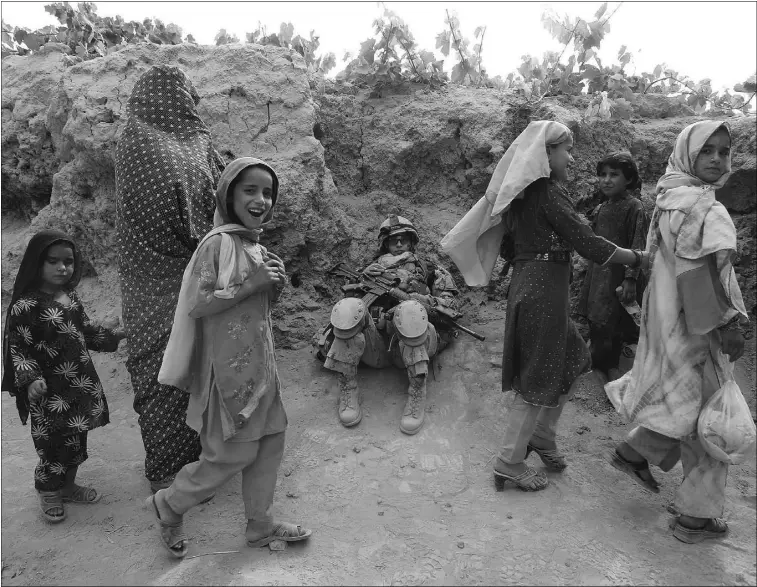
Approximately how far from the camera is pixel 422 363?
12.4 ft

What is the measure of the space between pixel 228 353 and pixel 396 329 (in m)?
1.66

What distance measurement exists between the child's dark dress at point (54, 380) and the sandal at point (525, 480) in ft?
7.47

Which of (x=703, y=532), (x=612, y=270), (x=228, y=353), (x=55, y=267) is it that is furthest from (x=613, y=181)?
(x=55, y=267)

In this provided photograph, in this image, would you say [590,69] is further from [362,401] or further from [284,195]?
[362,401]

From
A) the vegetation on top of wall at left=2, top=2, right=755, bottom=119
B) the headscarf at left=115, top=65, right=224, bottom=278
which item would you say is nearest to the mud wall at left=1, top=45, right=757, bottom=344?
the vegetation on top of wall at left=2, top=2, right=755, bottom=119

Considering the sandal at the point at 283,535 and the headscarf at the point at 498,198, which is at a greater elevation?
the headscarf at the point at 498,198

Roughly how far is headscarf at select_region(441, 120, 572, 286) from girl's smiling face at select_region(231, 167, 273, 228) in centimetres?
116

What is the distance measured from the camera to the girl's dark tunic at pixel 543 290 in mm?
2826

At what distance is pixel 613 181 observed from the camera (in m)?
3.80

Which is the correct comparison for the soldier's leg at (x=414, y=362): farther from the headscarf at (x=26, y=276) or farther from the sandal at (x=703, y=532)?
the headscarf at (x=26, y=276)

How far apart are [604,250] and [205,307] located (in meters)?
1.97

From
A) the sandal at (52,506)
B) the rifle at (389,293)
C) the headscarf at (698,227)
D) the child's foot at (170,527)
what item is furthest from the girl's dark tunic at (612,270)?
the sandal at (52,506)

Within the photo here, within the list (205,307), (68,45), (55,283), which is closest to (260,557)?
(205,307)

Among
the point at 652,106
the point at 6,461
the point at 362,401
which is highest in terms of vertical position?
the point at 652,106
